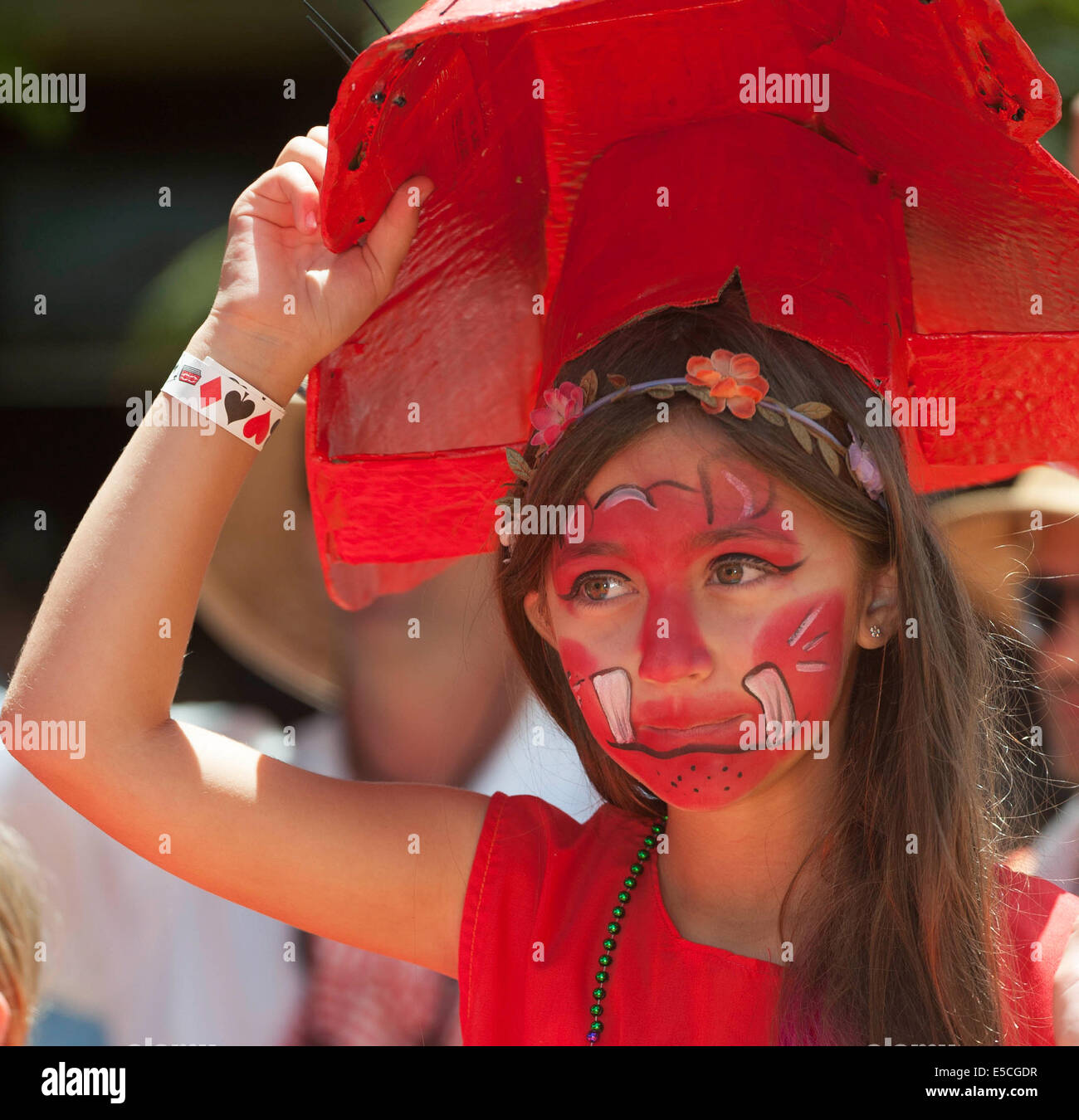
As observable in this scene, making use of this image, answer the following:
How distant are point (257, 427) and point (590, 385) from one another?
0.44 metres

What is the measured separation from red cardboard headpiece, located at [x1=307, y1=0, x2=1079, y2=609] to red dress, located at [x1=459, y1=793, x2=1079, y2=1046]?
1.55 ft

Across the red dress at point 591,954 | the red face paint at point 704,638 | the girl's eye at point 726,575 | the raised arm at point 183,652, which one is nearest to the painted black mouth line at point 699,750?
the red face paint at point 704,638

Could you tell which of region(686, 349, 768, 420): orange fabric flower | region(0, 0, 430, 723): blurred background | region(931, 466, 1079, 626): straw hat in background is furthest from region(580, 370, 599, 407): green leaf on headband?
region(0, 0, 430, 723): blurred background

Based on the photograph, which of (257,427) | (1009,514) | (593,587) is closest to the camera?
(593,587)

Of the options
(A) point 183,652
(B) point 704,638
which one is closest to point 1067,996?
(B) point 704,638

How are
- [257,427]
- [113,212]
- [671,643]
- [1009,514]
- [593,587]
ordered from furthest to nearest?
[113,212], [1009,514], [257,427], [593,587], [671,643]

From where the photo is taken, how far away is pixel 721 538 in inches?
57.1

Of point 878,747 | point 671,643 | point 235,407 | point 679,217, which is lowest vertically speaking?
point 878,747

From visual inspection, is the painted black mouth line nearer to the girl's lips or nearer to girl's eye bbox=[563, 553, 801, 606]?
the girl's lips

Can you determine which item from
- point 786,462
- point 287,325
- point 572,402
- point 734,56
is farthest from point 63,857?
point 734,56

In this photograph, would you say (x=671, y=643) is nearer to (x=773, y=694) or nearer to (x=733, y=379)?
(x=773, y=694)

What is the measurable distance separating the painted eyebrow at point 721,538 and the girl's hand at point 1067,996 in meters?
0.62

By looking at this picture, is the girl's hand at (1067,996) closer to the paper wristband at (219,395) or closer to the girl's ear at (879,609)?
the girl's ear at (879,609)

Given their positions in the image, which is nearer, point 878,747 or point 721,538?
point 721,538
